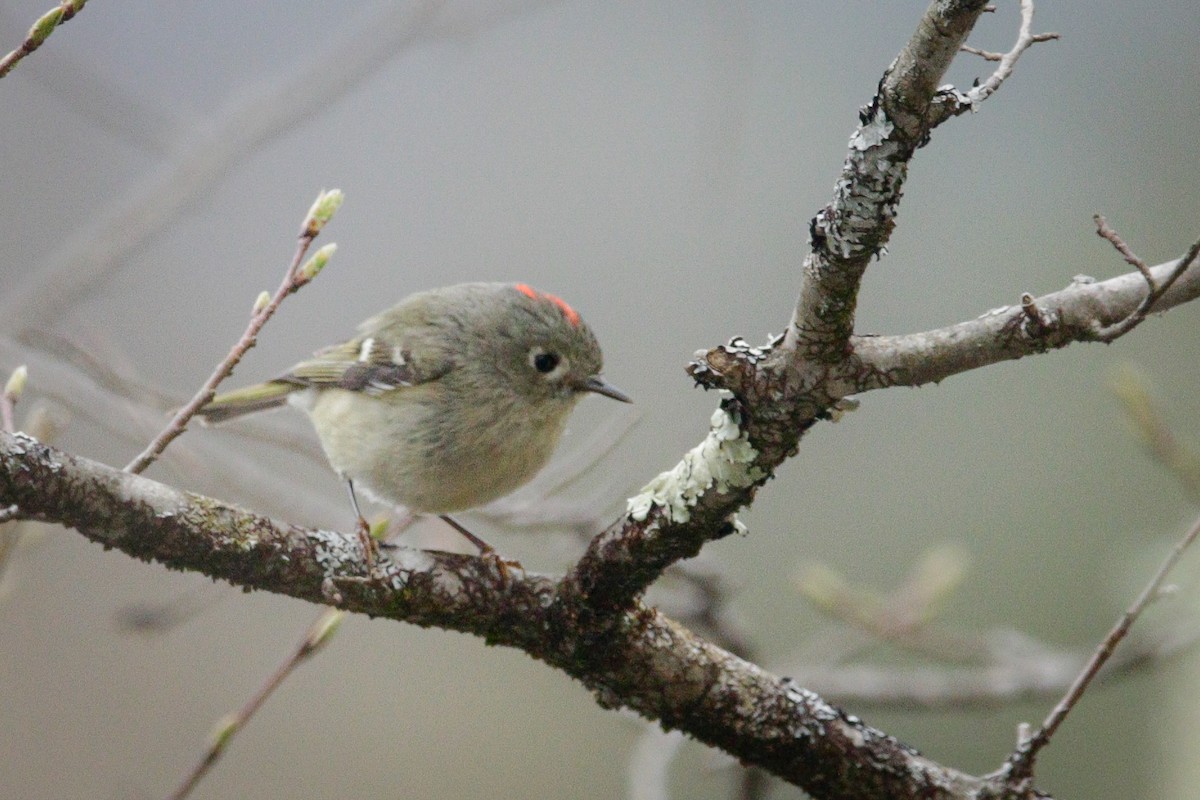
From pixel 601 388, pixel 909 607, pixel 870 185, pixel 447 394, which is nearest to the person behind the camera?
pixel 870 185

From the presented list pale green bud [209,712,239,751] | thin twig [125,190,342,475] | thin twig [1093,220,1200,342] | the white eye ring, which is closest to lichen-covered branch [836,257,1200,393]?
thin twig [1093,220,1200,342]

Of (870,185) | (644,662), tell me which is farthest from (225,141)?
(870,185)

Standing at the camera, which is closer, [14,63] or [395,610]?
[14,63]

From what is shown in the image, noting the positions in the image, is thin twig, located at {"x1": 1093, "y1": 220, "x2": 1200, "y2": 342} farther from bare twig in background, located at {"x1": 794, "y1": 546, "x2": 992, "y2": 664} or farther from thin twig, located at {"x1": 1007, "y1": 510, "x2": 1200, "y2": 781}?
bare twig in background, located at {"x1": 794, "y1": 546, "x2": 992, "y2": 664}

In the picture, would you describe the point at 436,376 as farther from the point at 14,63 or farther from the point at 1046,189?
the point at 1046,189

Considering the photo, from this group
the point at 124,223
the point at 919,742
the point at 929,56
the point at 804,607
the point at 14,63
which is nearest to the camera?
the point at 929,56

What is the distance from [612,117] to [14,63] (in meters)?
5.50

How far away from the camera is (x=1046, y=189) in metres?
5.72

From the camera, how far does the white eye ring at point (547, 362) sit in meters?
2.95

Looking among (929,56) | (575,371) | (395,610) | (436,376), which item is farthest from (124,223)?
(929,56)

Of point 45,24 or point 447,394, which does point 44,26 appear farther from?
point 447,394

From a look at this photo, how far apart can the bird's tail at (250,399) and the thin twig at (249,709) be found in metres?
1.40

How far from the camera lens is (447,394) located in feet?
9.20

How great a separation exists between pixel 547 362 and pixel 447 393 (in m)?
0.31
